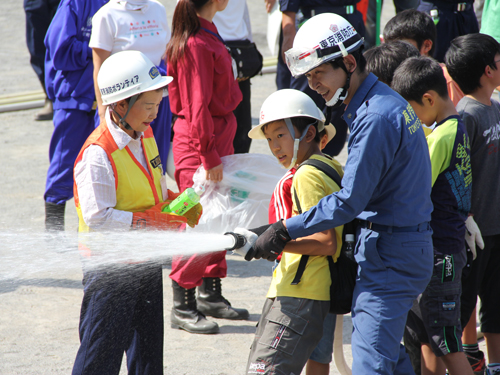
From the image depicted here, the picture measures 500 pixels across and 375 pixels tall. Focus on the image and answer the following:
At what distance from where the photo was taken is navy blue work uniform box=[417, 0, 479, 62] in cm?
682

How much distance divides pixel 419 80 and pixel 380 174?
3.03ft

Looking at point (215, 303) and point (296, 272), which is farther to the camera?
point (215, 303)

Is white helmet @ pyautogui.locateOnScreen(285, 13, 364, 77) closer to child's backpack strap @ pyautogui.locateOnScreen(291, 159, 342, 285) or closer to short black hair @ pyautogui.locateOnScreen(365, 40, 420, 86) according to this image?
child's backpack strap @ pyautogui.locateOnScreen(291, 159, 342, 285)

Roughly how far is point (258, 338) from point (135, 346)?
0.80 meters

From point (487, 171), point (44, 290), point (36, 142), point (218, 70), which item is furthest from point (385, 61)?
point (36, 142)

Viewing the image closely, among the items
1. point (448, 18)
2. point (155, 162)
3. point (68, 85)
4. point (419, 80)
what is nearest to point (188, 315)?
point (155, 162)

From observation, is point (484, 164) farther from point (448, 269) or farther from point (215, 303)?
point (215, 303)

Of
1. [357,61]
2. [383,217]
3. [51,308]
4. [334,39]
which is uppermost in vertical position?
[334,39]

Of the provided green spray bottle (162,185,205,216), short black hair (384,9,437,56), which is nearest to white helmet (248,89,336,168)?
green spray bottle (162,185,205,216)

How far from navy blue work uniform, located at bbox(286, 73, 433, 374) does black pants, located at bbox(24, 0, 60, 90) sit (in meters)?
5.88

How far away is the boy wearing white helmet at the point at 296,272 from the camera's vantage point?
303cm

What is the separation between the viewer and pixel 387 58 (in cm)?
418

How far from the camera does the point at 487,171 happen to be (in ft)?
12.8

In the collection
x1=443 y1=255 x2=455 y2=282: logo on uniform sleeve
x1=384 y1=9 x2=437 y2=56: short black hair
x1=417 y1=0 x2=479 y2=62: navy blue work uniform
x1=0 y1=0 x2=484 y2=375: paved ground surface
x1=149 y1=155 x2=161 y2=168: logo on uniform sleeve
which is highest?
x1=384 y1=9 x2=437 y2=56: short black hair
